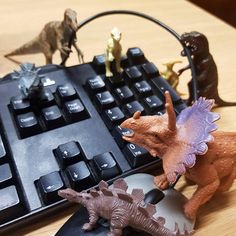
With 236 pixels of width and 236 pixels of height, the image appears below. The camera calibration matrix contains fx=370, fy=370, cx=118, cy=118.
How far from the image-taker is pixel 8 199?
1.11ft

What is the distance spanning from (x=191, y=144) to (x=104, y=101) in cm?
16

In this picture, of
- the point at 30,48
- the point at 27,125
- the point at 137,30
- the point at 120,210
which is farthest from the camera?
the point at 137,30

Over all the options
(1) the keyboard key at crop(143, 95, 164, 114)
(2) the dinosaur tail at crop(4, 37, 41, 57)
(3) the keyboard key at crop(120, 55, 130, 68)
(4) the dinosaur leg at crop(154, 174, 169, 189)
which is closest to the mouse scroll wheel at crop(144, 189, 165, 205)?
(4) the dinosaur leg at crop(154, 174, 169, 189)

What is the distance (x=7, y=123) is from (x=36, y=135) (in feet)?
0.13

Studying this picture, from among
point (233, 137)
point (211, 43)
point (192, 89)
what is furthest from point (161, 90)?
point (211, 43)

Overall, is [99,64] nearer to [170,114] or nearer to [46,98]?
[46,98]

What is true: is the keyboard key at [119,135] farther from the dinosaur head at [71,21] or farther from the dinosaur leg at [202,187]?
the dinosaur head at [71,21]

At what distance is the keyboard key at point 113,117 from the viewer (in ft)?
1.39

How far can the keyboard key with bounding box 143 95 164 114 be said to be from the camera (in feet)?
1.47

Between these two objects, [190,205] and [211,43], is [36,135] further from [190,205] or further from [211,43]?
[211,43]

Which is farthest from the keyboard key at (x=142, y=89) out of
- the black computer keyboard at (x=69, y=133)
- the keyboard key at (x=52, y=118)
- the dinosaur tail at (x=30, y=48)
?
the dinosaur tail at (x=30, y=48)

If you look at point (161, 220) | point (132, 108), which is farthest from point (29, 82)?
point (161, 220)

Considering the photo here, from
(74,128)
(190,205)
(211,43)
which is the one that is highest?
(211,43)

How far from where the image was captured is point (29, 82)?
46cm
